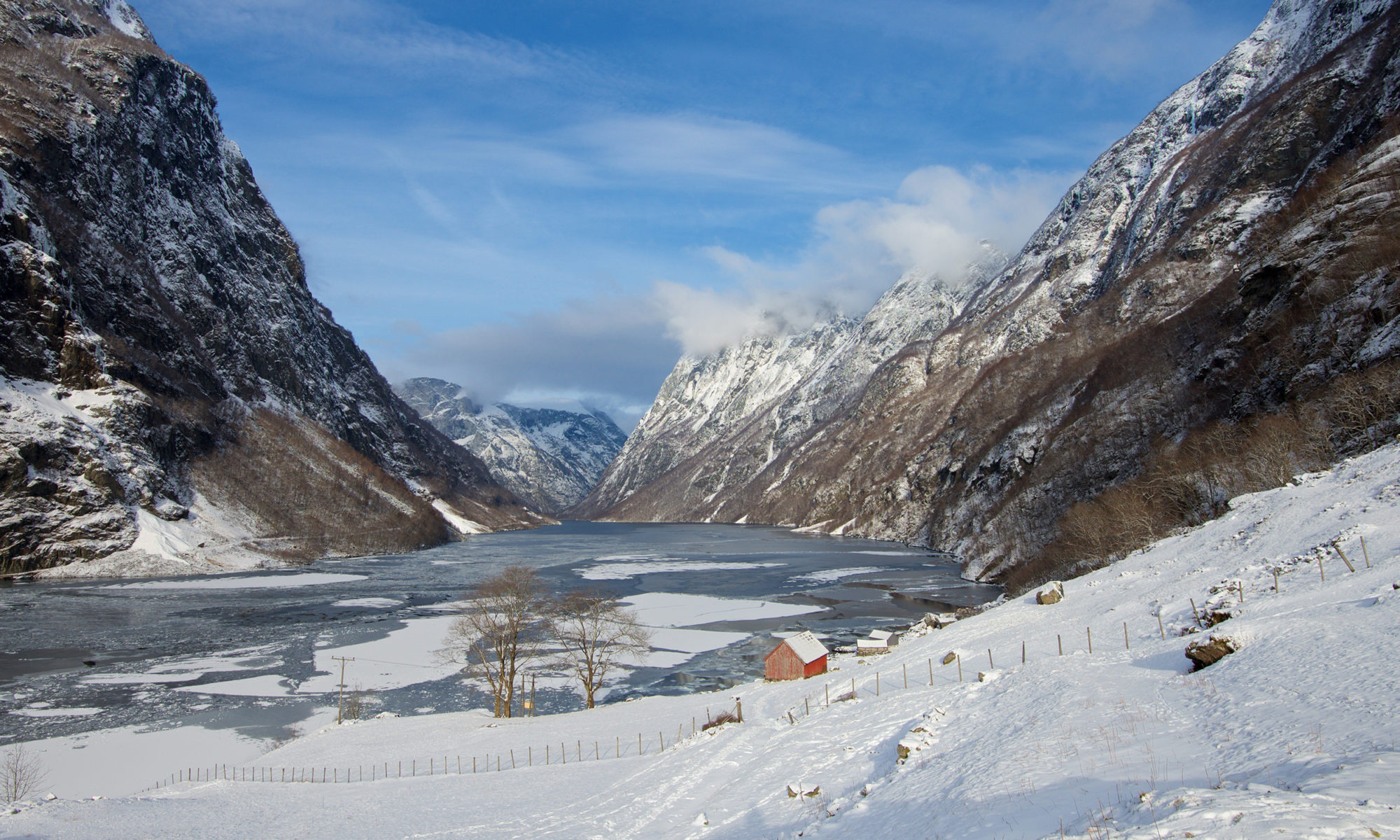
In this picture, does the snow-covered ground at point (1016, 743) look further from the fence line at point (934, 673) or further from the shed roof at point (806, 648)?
the shed roof at point (806, 648)

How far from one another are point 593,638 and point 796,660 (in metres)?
17.9

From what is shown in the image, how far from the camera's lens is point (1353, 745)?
1183 cm

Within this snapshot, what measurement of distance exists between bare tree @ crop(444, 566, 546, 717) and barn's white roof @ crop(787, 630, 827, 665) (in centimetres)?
1761

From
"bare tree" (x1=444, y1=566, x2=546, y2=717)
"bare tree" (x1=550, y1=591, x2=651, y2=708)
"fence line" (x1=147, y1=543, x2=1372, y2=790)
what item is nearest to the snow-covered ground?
"fence line" (x1=147, y1=543, x2=1372, y2=790)

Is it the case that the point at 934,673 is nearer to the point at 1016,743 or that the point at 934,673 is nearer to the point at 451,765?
the point at 1016,743

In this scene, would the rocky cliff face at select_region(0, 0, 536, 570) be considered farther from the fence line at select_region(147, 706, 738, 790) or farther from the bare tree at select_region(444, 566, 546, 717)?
the fence line at select_region(147, 706, 738, 790)

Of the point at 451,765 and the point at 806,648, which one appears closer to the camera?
the point at 451,765

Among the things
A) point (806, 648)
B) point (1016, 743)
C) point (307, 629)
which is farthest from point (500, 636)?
point (1016, 743)

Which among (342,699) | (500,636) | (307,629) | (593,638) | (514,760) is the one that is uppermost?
(307,629)

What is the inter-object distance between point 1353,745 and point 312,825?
2778cm

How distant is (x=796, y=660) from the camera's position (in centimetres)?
4566

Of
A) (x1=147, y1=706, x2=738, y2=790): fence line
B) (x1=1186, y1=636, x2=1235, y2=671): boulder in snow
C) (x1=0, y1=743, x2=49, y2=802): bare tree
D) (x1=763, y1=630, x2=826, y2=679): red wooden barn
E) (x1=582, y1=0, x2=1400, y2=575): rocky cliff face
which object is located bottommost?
(x1=147, y1=706, x2=738, y2=790): fence line

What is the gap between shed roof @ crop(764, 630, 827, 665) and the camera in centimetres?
4569

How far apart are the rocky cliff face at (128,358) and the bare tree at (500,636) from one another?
82259 mm
